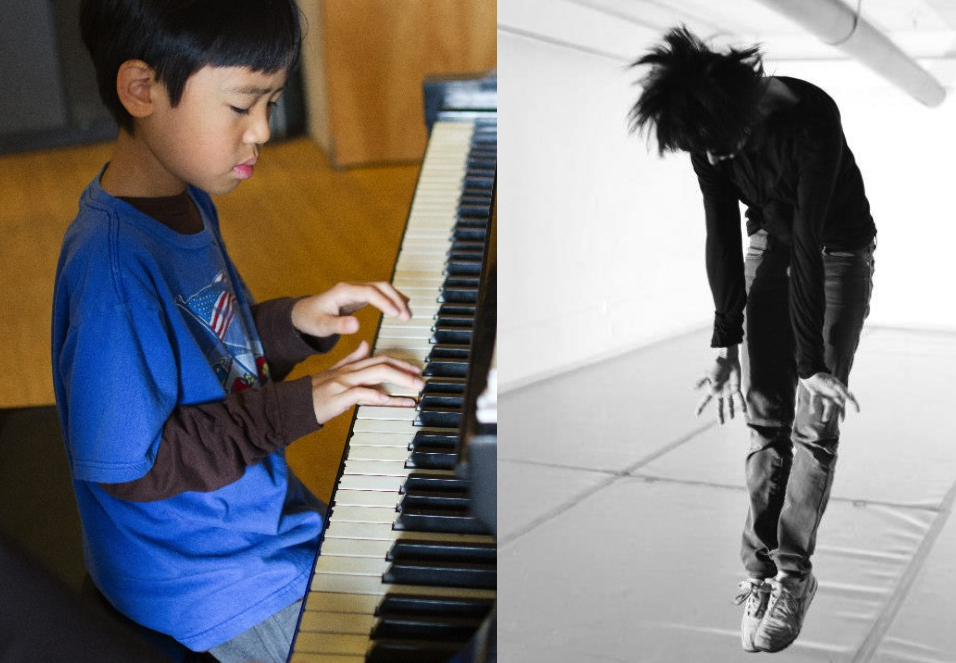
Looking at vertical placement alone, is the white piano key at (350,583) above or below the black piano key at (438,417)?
below

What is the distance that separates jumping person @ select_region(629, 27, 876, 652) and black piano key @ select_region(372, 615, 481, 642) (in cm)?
21

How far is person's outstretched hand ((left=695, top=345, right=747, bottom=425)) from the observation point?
36 centimetres

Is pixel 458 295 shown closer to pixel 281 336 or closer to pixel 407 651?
pixel 281 336

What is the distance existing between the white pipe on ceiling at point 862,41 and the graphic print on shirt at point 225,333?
51 centimetres

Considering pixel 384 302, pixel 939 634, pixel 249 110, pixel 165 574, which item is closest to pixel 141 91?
pixel 249 110

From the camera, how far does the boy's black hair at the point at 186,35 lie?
0.66m

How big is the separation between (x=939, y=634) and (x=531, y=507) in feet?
0.52

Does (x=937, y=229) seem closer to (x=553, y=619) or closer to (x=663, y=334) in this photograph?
(x=663, y=334)

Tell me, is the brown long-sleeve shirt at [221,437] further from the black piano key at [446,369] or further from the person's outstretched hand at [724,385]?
the person's outstretched hand at [724,385]

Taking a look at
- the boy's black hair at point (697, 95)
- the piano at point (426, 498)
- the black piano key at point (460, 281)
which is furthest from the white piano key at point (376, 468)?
the boy's black hair at point (697, 95)

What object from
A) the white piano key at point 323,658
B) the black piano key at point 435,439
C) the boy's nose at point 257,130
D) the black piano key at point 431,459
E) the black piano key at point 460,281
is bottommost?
the white piano key at point 323,658

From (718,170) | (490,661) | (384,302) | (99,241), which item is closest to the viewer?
(718,170)

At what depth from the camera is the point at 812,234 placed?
348 mm

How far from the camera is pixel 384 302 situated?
77 cm
